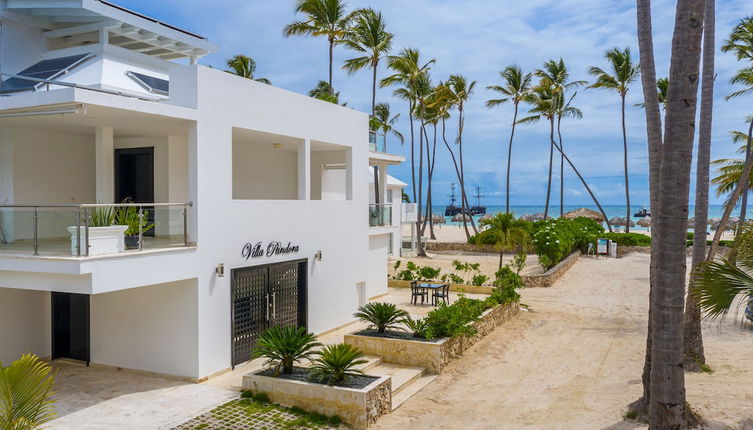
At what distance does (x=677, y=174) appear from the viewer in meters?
7.56

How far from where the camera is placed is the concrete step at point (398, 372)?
480 inches

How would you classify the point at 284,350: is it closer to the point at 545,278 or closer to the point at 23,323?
the point at 23,323

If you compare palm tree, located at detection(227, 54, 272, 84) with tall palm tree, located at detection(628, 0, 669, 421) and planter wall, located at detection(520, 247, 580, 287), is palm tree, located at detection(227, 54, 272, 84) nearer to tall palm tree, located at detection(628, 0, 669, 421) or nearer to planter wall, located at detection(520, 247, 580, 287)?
planter wall, located at detection(520, 247, 580, 287)

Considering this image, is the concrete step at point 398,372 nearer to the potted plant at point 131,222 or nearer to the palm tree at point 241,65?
the potted plant at point 131,222

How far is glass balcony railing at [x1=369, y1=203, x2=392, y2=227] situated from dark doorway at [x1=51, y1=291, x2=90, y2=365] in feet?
33.8

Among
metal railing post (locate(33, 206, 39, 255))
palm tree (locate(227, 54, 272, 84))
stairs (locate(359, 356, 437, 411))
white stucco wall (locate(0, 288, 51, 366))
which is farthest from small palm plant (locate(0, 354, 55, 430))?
palm tree (locate(227, 54, 272, 84))

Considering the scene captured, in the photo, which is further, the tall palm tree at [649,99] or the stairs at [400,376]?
the stairs at [400,376]

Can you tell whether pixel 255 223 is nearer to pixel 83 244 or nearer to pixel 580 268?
pixel 83 244

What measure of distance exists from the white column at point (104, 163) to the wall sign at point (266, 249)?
135 inches

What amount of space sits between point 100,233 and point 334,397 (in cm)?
517

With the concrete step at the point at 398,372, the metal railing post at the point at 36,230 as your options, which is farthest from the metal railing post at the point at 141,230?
the concrete step at the point at 398,372

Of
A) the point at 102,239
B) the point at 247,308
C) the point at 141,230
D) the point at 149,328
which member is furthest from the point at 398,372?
the point at 102,239

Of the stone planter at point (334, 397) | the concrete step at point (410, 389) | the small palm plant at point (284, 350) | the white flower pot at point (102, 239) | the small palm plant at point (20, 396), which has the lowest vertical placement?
the concrete step at point (410, 389)

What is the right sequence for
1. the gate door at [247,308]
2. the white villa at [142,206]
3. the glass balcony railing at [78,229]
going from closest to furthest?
the glass balcony railing at [78,229], the white villa at [142,206], the gate door at [247,308]
